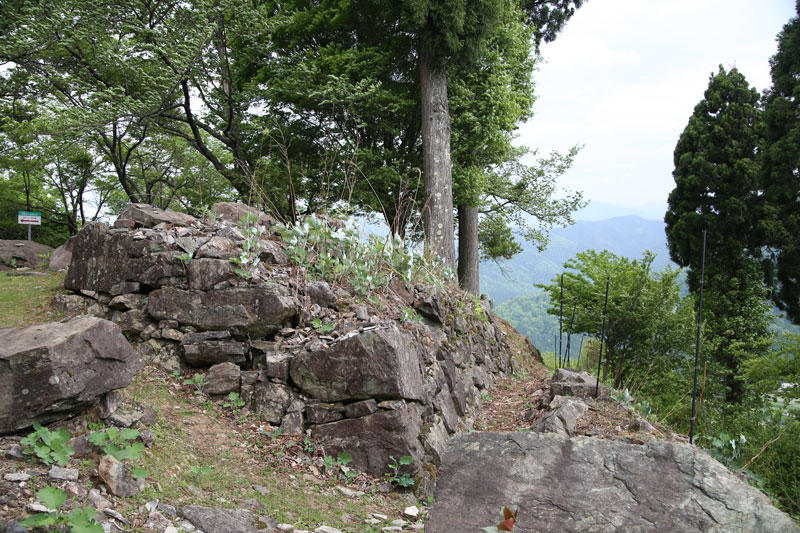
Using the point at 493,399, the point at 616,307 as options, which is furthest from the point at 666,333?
the point at 493,399

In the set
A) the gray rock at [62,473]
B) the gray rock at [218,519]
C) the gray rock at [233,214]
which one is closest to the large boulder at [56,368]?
the gray rock at [62,473]

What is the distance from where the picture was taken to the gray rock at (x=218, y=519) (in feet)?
9.07

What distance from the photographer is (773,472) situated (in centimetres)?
605

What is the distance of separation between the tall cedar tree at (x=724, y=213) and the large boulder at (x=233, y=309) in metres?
14.4

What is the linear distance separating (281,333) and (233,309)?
54cm

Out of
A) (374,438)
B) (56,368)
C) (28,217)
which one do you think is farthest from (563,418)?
(28,217)

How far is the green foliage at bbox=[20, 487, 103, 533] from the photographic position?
2164 millimetres

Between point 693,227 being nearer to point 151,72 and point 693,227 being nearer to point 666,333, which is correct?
point 666,333

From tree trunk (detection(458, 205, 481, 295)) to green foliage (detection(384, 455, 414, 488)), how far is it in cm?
821

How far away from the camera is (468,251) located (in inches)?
482

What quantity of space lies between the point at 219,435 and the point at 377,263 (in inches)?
100

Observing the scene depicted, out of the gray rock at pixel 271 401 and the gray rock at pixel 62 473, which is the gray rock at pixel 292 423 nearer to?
the gray rock at pixel 271 401

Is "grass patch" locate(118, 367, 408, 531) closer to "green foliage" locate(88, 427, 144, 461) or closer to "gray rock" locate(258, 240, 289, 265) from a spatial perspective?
"green foliage" locate(88, 427, 144, 461)

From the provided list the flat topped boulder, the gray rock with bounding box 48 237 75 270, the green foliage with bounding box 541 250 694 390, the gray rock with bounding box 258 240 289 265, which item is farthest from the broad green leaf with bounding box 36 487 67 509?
the green foliage with bounding box 541 250 694 390
